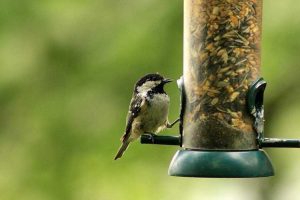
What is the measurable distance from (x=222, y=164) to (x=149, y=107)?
180 cm

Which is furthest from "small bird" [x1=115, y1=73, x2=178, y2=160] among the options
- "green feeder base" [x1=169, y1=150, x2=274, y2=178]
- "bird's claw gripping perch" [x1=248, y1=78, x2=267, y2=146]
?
"green feeder base" [x1=169, y1=150, x2=274, y2=178]

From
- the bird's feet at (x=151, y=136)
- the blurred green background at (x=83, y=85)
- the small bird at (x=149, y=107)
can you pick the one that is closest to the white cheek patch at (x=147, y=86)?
the small bird at (x=149, y=107)

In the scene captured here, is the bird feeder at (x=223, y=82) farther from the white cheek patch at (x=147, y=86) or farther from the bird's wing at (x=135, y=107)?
the bird's wing at (x=135, y=107)

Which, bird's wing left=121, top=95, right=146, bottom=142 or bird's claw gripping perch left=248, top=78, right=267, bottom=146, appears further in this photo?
bird's wing left=121, top=95, right=146, bottom=142

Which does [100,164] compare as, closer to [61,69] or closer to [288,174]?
[61,69]

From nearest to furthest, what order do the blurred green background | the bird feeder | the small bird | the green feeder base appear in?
the green feeder base
the bird feeder
the small bird
the blurred green background

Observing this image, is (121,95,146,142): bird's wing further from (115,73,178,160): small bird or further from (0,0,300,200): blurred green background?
(0,0,300,200): blurred green background

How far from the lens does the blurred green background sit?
14695 mm

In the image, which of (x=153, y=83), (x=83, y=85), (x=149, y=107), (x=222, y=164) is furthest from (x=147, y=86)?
(x=83, y=85)

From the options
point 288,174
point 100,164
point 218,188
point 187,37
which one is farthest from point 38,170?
point 187,37

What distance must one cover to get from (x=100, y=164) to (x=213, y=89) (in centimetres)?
685

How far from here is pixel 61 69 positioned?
50.1 feet

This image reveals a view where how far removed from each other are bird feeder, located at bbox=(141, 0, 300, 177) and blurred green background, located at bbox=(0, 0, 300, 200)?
5671 millimetres

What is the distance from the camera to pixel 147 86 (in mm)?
9914
